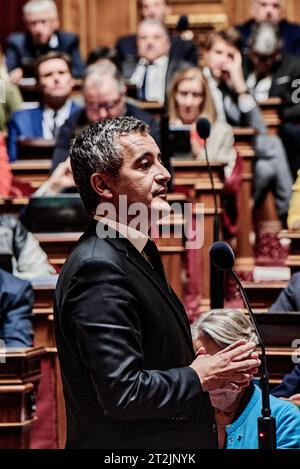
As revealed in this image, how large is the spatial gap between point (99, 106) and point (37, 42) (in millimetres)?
1632

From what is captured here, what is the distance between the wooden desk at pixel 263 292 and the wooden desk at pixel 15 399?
696 millimetres

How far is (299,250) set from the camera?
2.82 metres

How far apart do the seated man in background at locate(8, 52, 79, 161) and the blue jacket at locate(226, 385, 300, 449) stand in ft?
7.55

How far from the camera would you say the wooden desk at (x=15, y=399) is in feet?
7.15

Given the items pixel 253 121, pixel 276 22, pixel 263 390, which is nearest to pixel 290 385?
pixel 263 390

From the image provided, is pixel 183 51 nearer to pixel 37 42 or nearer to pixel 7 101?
pixel 37 42

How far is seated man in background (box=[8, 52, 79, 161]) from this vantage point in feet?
13.3

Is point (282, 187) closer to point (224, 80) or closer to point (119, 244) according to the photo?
point (224, 80)

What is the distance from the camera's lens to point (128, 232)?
4.65 ft

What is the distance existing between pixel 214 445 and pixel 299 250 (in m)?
1.46

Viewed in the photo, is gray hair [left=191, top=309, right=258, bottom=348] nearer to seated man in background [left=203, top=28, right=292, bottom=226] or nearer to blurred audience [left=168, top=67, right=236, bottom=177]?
blurred audience [left=168, top=67, right=236, bottom=177]

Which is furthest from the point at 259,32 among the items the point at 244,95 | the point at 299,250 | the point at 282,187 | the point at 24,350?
the point at 24,350

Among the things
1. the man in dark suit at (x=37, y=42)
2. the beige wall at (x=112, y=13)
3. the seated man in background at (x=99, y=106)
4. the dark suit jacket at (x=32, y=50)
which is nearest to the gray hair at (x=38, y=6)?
the man in dark suit at (x=37, y=42)

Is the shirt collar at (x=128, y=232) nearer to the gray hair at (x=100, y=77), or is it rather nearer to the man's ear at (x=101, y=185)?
the man's ear at (x=101, y=185)
